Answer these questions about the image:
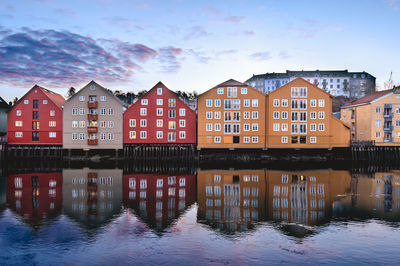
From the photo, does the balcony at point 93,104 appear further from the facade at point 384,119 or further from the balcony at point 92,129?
the facade at point 384,119

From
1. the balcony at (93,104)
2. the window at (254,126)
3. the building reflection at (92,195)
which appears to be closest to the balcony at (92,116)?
the balcony at (93,104)

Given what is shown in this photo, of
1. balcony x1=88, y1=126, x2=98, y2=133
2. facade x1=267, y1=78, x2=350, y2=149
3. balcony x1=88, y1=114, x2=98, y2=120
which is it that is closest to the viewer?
facade x1=267, y1=78, x2=350, y2=149

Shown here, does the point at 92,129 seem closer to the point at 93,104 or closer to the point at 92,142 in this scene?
the point at 92,142

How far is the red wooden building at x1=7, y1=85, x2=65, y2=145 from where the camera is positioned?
221 ft

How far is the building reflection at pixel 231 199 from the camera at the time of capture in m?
21.8

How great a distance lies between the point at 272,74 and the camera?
150000mm

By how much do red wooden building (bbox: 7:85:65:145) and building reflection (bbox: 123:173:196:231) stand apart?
31455 mm

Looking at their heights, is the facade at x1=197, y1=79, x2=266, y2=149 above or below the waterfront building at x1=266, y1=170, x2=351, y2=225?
above

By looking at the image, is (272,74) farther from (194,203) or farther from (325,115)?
(194,203)

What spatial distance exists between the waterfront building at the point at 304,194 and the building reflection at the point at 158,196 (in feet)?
24.2

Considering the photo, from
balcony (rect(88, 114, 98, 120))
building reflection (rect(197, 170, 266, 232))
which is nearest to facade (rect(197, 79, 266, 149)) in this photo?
building reflection (rect(197, 170, 266, 232))

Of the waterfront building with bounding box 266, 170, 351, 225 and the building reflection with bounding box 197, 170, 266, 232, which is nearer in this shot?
the building reflection with bounding box 197, 170, 266, 232

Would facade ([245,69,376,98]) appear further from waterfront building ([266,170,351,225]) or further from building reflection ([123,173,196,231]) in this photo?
building reflection ([123,173,196,231])

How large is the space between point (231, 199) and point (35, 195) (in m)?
18.7
